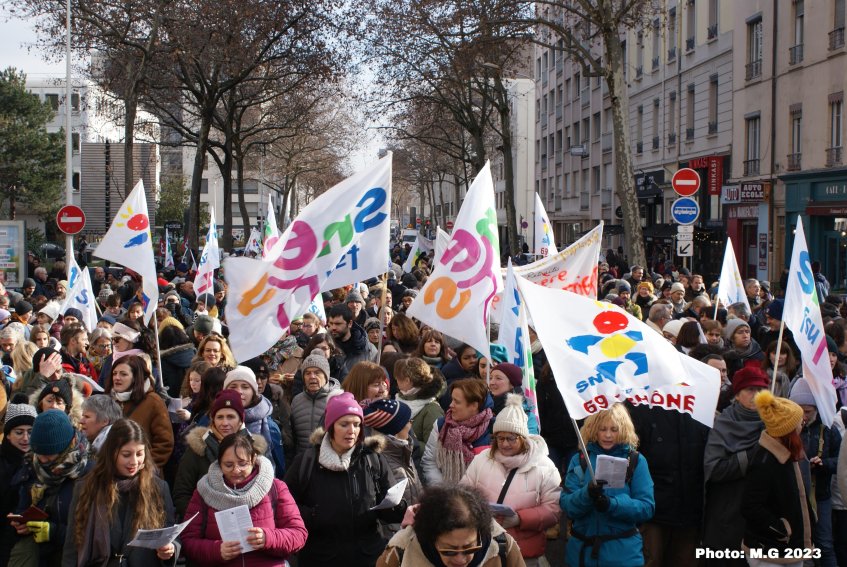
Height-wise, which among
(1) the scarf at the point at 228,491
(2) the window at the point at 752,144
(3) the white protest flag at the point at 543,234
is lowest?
(1) the scarf at the point at 228,491

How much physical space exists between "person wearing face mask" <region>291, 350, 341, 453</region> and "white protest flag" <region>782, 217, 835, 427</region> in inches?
120

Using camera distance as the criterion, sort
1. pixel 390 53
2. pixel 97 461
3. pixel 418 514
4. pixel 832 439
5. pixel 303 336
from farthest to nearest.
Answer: pixel 390 53, pixel 303 336, pixel 832 439, pixel 97 461, pixel 418 514

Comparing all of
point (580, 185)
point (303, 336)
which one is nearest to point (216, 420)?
point (303, 336)

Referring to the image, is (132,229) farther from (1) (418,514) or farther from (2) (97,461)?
(1) (418,514)

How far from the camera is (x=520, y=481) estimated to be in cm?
528

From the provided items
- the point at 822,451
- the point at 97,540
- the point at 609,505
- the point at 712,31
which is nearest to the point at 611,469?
the point at 609,505

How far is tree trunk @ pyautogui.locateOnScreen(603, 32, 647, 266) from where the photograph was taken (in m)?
25.0

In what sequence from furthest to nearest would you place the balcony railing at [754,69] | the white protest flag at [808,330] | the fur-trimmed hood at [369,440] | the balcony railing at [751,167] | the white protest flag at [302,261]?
the balcony railing at [751,167]
the balcony railing at [754,69]
the white protest flag at [302,261]
the white protest flag at [808,330]
the fur-trimmed hood at [369,440]

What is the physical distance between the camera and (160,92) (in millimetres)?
36781

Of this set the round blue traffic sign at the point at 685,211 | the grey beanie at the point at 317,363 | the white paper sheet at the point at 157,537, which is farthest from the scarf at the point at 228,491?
the round blue traffic sign at the point at 685,211

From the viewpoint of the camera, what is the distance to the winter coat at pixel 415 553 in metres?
3.83

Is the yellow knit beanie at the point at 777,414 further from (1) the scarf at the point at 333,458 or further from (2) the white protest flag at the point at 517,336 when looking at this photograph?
(1) the scarf at the point at 333,458

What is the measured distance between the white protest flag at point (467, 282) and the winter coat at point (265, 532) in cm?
281

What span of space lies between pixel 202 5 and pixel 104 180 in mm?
8666
